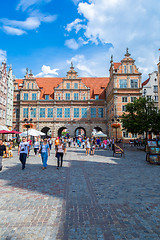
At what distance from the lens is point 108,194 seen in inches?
202

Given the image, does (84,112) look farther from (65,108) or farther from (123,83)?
(123,83)

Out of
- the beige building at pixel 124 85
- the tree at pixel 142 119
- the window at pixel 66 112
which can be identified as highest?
the beige building at pixel 124 85

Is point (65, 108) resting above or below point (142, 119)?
above

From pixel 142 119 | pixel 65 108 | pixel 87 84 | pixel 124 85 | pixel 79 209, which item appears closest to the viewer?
pixel 79 209

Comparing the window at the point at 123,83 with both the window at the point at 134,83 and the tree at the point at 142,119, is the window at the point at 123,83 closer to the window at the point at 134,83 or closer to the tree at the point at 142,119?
the window at the point at 134,83

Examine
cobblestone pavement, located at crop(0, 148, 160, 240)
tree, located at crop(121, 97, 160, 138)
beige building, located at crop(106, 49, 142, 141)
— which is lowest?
cobblestone pavement, located at crop(0, 148, 160, 240)

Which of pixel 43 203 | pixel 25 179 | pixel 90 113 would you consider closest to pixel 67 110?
pixel 90 113

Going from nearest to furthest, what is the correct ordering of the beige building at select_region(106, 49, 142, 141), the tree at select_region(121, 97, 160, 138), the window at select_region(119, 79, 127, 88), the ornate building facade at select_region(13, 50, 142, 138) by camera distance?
the tree at select_region(121, 97, 160, 138) → the beige building at select_region(106, 49, 142, 141) → the window at select_region(119, 79, 127, 88) → the ornate building facade at select_region(13, 50, 142, 138)

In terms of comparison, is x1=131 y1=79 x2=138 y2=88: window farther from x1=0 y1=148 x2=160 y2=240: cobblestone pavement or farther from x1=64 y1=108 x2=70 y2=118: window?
x1=0 y1=148 x2=160 y2=240: cobblestone pavement

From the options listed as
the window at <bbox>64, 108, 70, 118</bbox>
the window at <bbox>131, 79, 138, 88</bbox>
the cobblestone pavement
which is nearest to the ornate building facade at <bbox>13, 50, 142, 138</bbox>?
the window at <bbox>64, 108, 70, 118</bbox>

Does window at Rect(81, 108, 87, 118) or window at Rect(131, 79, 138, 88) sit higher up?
window at Rect(131, 79, 138, 88)

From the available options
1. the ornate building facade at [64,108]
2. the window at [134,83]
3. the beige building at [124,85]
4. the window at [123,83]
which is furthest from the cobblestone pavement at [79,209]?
the ornate building facade at [64,108]

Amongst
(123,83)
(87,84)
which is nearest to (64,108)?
(87,84)

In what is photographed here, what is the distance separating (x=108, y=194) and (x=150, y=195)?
121cm
